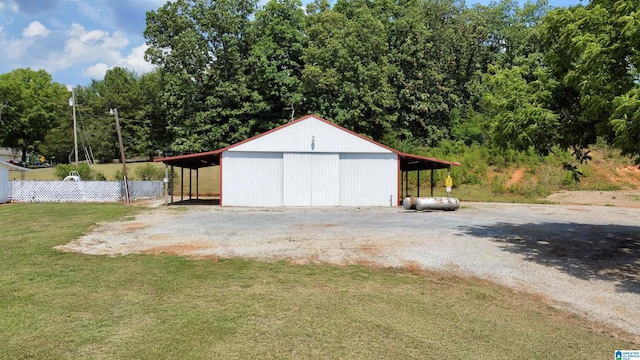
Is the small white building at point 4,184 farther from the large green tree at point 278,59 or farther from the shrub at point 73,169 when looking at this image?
the large green tree at point 278,59

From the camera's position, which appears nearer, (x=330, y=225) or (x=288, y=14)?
(x=330, y=225)

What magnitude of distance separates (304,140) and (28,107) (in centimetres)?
5799

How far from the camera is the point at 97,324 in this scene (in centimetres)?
486

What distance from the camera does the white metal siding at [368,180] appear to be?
22.9 metres

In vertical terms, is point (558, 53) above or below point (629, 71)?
above

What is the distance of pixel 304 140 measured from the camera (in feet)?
73.7

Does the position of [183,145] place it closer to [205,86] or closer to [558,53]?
[205,86]

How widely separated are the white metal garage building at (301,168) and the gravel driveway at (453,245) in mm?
6003

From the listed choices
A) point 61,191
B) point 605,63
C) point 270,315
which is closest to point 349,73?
point 61,191

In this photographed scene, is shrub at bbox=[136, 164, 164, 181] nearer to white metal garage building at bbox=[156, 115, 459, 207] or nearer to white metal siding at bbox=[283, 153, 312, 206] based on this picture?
white metal garage building at bbox=[156, 115, 459, 207]

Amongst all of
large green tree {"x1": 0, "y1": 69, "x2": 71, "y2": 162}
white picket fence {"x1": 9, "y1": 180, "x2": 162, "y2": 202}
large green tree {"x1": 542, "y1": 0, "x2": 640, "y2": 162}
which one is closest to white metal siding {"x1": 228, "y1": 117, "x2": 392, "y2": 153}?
white picket fence {"x1": 9, "y1": 180, "x2": 162, "y2": 202}

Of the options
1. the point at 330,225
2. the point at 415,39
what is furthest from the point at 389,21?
the point at 330,225

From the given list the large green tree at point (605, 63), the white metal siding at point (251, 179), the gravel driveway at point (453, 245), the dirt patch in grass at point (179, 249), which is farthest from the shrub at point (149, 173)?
the large green tree at point (605, 63)

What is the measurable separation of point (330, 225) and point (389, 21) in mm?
37769
